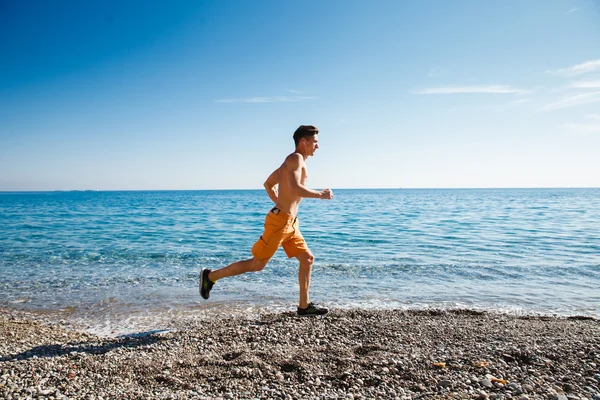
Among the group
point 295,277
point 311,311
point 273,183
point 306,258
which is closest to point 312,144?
point 273,183

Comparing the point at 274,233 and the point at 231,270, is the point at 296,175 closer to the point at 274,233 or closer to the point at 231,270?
the point at 274,233

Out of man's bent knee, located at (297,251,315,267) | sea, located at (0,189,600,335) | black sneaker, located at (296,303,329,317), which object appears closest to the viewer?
man's bent knee, located at (297,251,315,267)

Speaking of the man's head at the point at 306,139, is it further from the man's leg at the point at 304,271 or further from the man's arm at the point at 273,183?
the man's leg at the point at 304,271

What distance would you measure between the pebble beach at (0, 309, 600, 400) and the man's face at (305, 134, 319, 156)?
2.33 m

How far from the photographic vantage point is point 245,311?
21.5 feet

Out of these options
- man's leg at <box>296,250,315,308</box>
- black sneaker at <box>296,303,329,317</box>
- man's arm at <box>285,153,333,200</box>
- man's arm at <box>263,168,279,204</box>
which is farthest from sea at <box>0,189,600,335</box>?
man's arm at <box>285,153,333,200</box>

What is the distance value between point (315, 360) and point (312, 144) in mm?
2724

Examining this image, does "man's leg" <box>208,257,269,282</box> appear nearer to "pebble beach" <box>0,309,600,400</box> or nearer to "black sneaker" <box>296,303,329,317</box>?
"pebble beach" <box>0,309,600,400</box>

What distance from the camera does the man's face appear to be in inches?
208

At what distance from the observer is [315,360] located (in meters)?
4.00

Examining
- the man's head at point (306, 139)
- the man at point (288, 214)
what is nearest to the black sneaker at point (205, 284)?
the man at point (288, 214)

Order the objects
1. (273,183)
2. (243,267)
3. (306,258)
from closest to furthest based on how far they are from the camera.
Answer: (243,267), (306,258), (273,183)

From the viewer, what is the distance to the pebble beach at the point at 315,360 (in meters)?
3.34

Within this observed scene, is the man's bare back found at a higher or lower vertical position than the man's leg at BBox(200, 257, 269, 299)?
higher
